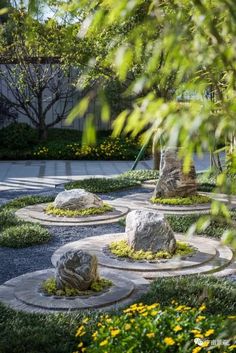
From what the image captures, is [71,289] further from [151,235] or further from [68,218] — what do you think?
[68,218]

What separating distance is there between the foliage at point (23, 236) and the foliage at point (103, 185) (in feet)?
9.19

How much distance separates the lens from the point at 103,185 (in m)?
9.33

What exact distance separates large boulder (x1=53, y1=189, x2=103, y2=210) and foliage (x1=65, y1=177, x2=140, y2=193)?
1.58m

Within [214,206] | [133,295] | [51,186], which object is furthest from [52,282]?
[51,186]

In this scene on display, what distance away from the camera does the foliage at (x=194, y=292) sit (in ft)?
12.6

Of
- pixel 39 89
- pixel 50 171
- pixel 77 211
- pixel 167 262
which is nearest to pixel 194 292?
pixel 167 262

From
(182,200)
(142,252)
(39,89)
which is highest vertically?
(39,89)

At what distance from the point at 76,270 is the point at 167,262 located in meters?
1.14

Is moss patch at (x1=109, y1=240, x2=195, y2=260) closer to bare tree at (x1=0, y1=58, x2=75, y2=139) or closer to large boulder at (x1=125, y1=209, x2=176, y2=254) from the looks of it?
large boulder at (x1=125, y1=209, x2=176, y2=254)

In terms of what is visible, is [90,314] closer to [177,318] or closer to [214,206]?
[177,318]

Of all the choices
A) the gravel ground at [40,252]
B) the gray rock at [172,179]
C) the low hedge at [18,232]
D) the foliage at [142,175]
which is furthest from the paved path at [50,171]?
the gravel ground at [40,252]

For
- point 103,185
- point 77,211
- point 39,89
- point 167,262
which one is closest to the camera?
point 167,262

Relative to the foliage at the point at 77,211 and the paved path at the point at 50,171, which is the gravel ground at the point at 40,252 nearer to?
the foliage at the point at 77,211

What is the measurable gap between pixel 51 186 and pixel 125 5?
9.19m
